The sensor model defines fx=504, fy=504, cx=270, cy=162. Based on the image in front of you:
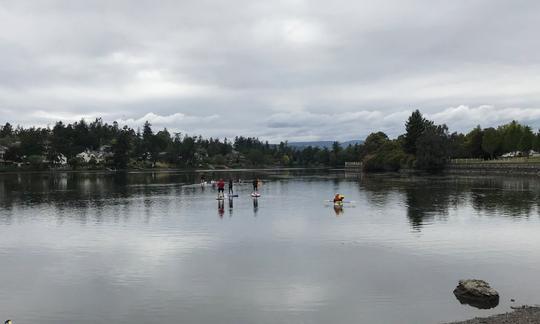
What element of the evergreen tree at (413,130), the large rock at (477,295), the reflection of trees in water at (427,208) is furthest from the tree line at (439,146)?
the large rock at (477,295)

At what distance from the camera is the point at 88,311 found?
680 inches

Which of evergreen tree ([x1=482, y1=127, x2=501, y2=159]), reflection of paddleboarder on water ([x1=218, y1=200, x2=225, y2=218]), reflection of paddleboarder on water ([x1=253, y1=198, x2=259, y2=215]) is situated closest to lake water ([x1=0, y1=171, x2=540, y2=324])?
reflection of paddleboarder on water ([x1=218, y1=200, x2=225, y2=218])

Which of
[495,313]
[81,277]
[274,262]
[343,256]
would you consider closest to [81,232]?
[81,277]

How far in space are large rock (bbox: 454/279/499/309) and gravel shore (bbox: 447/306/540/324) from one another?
53.2 inches

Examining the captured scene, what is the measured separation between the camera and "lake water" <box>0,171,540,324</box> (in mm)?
17344

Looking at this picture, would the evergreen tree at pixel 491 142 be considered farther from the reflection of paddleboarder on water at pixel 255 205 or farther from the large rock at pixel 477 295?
the large rock at pixel 477 295

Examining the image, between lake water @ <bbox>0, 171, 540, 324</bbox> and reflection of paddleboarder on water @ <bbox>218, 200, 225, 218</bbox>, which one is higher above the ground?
reflection of paddleboarder on water @ <bbox>218, 200, 225, 218</bbox>

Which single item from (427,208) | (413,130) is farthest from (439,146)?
(427,208)

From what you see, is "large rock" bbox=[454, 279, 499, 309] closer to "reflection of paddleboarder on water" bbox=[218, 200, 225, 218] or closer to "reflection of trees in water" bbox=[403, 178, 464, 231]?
"reflection of trees in water" bbox=[403, 178, 464, 231]

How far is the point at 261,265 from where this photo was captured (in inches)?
930

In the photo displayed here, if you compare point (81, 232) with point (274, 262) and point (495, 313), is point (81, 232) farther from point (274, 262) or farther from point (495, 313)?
point (495, 313)

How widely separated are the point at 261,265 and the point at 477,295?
9.59 metres

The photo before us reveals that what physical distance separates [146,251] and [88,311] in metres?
9.64

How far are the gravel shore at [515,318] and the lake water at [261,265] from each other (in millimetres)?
910
